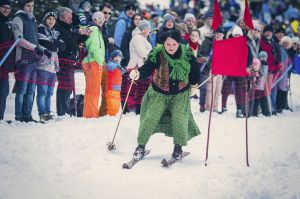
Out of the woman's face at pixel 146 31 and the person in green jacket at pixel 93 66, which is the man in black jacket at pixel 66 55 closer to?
the person in green jacket at pixel 93 66

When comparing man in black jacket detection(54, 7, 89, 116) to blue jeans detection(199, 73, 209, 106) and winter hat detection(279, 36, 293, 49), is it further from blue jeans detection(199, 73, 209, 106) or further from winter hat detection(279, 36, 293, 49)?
winter hat detection(279, 36, 293, 49)

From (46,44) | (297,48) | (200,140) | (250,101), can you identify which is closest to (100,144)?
(200,140)

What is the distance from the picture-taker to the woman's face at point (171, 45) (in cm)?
542

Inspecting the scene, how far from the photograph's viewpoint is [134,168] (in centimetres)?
534

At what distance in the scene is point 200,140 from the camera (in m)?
6.77

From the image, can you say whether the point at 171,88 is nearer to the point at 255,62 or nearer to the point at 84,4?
the point at 84,4

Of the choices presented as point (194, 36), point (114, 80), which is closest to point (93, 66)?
point (114, 80)

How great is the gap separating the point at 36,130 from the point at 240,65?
10.2 feet

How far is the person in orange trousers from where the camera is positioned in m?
8.20

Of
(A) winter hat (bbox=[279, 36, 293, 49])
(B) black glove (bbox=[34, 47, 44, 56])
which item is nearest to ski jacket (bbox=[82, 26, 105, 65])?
(B) black glove (bbox=[34, 47, 44, 56])

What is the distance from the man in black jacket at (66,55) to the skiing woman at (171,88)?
2.43 m

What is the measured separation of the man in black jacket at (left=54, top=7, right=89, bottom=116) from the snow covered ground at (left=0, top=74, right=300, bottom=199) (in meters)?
0.60

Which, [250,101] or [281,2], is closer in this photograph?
[250,101]

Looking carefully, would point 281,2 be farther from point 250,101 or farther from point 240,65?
point 240,65
